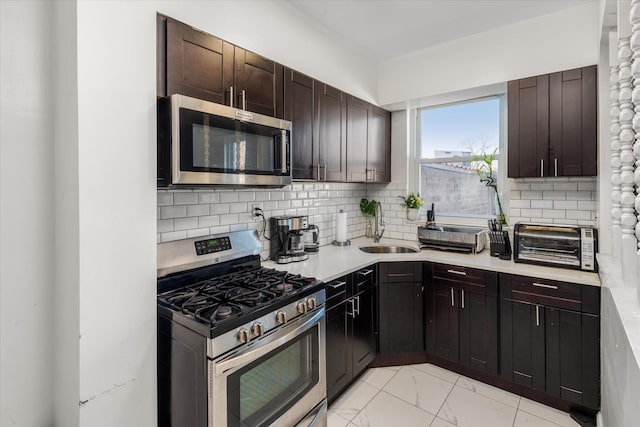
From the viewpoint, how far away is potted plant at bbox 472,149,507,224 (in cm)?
309

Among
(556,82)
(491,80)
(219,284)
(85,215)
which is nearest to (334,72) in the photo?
(491,80)

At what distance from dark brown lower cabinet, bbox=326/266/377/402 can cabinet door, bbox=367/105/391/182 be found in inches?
45.3

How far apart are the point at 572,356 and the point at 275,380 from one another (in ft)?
6.49

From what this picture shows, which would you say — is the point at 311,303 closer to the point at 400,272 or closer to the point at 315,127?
the point at 400,272

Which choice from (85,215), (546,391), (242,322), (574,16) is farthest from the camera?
(574,16)

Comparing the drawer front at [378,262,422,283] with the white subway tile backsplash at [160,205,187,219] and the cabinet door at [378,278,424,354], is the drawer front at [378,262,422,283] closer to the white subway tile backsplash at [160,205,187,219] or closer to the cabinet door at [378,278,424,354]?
the cabinet door at [378,278,424,354]

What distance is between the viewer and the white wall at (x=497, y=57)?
7.95 ft

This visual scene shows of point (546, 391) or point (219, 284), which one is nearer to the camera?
point (219, 284)

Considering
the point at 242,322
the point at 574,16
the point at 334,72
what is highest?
the point at 574,16

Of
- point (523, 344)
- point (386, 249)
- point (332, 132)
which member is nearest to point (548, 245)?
point (523, 344)

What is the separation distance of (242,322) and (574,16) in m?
3.15

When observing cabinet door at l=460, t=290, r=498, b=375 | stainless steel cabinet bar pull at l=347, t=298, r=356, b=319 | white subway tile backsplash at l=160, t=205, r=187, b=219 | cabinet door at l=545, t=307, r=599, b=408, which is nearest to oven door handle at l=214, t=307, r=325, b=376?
stainless steel cabinet bar pull at l=347, t=298, r=356, b=319

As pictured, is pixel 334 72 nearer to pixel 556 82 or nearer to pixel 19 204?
pixel 556 82

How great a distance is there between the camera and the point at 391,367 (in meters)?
2.77
